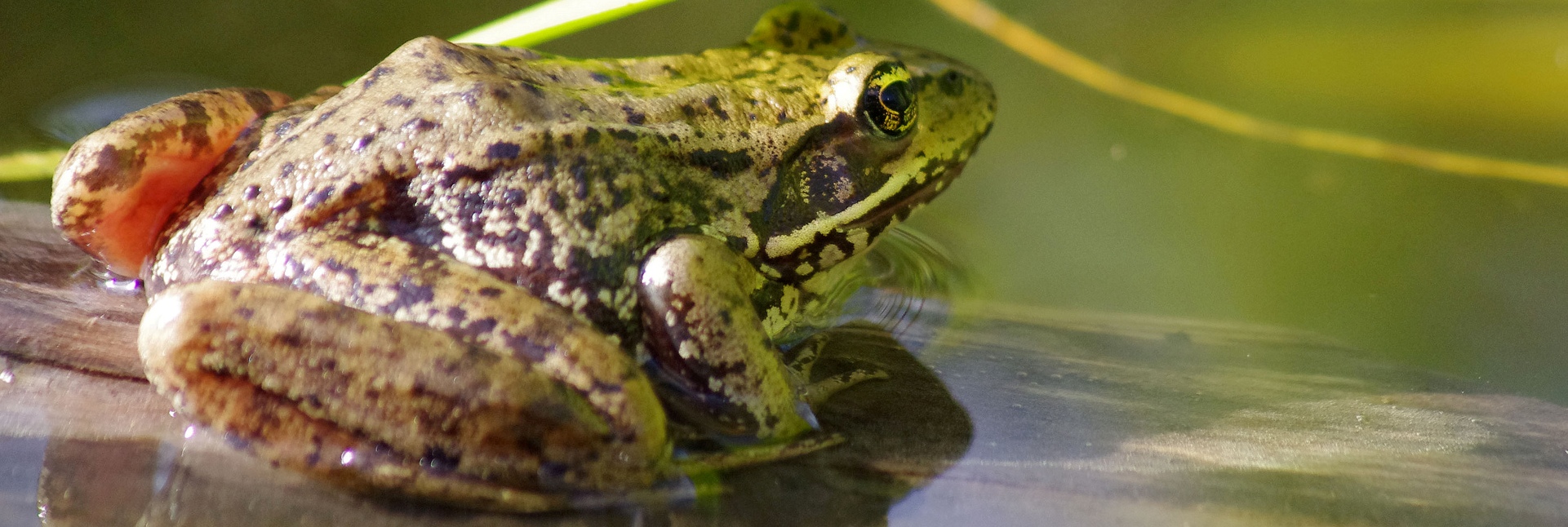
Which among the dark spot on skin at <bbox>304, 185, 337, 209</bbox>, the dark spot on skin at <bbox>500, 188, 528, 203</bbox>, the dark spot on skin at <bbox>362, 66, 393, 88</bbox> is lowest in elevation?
the dark spot on skin at <bbox>304, 185, 337, 209</bbox>

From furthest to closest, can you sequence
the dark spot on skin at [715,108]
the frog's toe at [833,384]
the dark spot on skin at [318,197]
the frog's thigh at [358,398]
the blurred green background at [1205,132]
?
1. the blurred green background at [1205,132]
2. the dark spot on skin at [715,108]
3. the frog's toe at [833,384]
4. the dark spot on skin at [318,197]
5. the frog's thigh at [358,398]

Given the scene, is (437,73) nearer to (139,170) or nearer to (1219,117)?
(139,170)

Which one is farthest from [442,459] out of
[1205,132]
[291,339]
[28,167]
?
[1205,132]

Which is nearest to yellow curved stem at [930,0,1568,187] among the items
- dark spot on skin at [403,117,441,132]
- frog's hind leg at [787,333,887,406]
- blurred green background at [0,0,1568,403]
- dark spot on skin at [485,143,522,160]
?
blurred green background at [0,0,1568,403]

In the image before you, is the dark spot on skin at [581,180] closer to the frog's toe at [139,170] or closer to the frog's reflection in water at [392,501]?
the frog's reflection in water at [392,501]

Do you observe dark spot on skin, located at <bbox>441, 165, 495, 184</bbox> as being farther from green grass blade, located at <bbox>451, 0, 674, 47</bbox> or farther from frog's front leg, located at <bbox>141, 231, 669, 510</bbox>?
green grass blade, located at <bbox>451, 0, 674, 47</bbox>

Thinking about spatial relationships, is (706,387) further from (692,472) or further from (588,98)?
(588,98)

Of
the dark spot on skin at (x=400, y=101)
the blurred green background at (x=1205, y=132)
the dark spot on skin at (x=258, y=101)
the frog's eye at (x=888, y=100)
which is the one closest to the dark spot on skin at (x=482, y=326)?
the dark spot on skin at (x=400, y=101)
